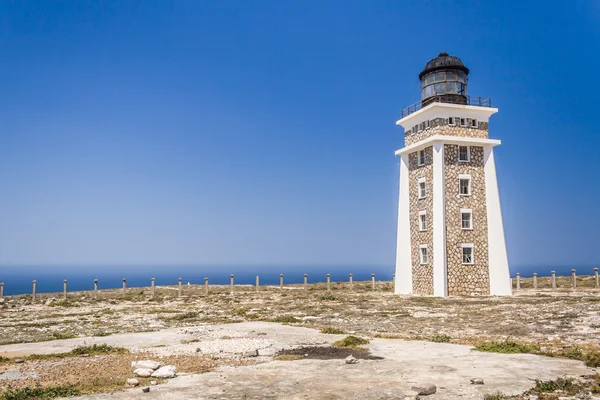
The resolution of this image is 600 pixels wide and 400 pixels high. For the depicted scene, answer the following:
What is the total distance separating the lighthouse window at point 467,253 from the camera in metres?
37.7

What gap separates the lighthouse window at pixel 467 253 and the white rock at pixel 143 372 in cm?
3088

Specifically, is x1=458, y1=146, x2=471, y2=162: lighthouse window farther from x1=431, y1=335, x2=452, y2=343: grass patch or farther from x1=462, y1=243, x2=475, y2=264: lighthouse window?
x1=431, y1=335, x2=452, y2=343: grass patch

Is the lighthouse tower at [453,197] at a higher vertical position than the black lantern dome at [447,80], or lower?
lower

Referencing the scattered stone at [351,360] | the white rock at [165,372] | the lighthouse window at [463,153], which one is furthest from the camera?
the lighthouse window at [463,153]

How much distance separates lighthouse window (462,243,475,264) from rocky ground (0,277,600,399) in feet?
25.4

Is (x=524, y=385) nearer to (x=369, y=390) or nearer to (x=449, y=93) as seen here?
(x=369, y=390)

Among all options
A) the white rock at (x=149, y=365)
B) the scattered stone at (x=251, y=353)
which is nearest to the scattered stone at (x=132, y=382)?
the white rock at (x=149, y=365)

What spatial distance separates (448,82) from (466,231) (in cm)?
1182

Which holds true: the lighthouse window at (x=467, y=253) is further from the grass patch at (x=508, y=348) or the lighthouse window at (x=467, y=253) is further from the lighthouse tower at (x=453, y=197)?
the grass patch at (x=508, y=348)

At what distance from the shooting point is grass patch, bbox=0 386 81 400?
29.7 feet

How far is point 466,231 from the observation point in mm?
37938

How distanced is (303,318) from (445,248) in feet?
55.9

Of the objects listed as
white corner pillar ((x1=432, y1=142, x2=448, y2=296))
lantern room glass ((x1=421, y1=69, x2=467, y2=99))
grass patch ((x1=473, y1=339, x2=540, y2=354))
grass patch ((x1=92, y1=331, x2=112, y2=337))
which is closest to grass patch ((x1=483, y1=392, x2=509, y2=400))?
grass patch ((x1=473, y1=339, x2=540, y2=354))

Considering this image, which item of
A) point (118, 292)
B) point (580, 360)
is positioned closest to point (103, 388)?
point (580, 360)
